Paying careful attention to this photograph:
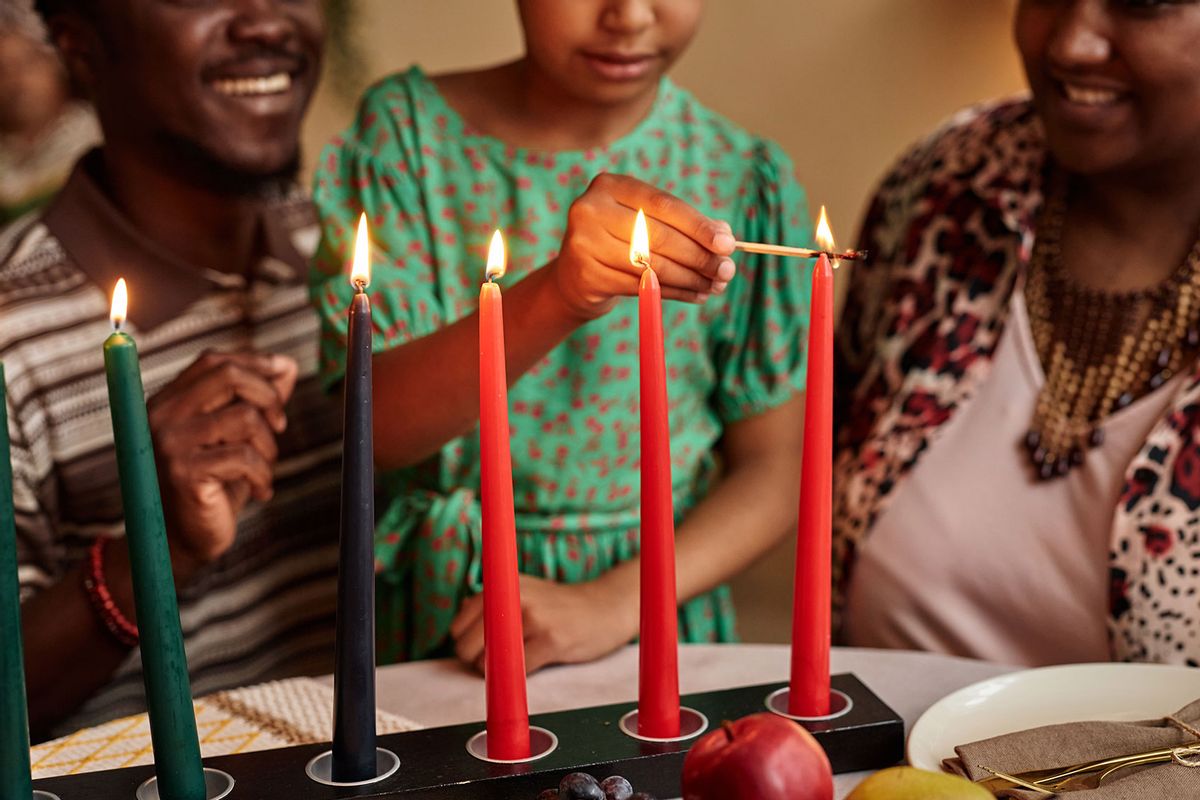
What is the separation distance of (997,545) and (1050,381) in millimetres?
199

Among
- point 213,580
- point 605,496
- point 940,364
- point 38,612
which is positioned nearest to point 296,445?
point 213,580

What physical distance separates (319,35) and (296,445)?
1.88 ft

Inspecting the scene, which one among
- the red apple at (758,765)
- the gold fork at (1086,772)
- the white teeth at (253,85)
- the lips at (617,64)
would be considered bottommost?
the gold fork at (1086,772)

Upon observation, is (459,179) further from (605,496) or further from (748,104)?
(748,104)

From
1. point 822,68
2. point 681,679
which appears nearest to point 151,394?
point 681,679

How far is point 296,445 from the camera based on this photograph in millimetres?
1730

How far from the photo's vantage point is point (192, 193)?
168 centimetres

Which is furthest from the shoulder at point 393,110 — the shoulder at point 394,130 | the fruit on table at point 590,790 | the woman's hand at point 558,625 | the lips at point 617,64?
the fruit on table at point 590,790

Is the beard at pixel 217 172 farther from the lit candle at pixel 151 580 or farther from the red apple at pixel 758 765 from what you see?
the red apple at pixel 758 765

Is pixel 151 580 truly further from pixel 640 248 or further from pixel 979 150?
pixel 979 150

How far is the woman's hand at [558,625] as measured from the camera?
1.06 m

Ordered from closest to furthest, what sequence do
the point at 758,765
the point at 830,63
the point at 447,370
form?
the point at 758,765
the point at 447,370
the point at 830,63

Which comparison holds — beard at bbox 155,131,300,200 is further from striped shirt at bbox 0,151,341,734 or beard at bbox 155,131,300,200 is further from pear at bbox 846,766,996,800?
pear at bbox 846,766,996,800

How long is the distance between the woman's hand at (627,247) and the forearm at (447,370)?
1.8 inches
